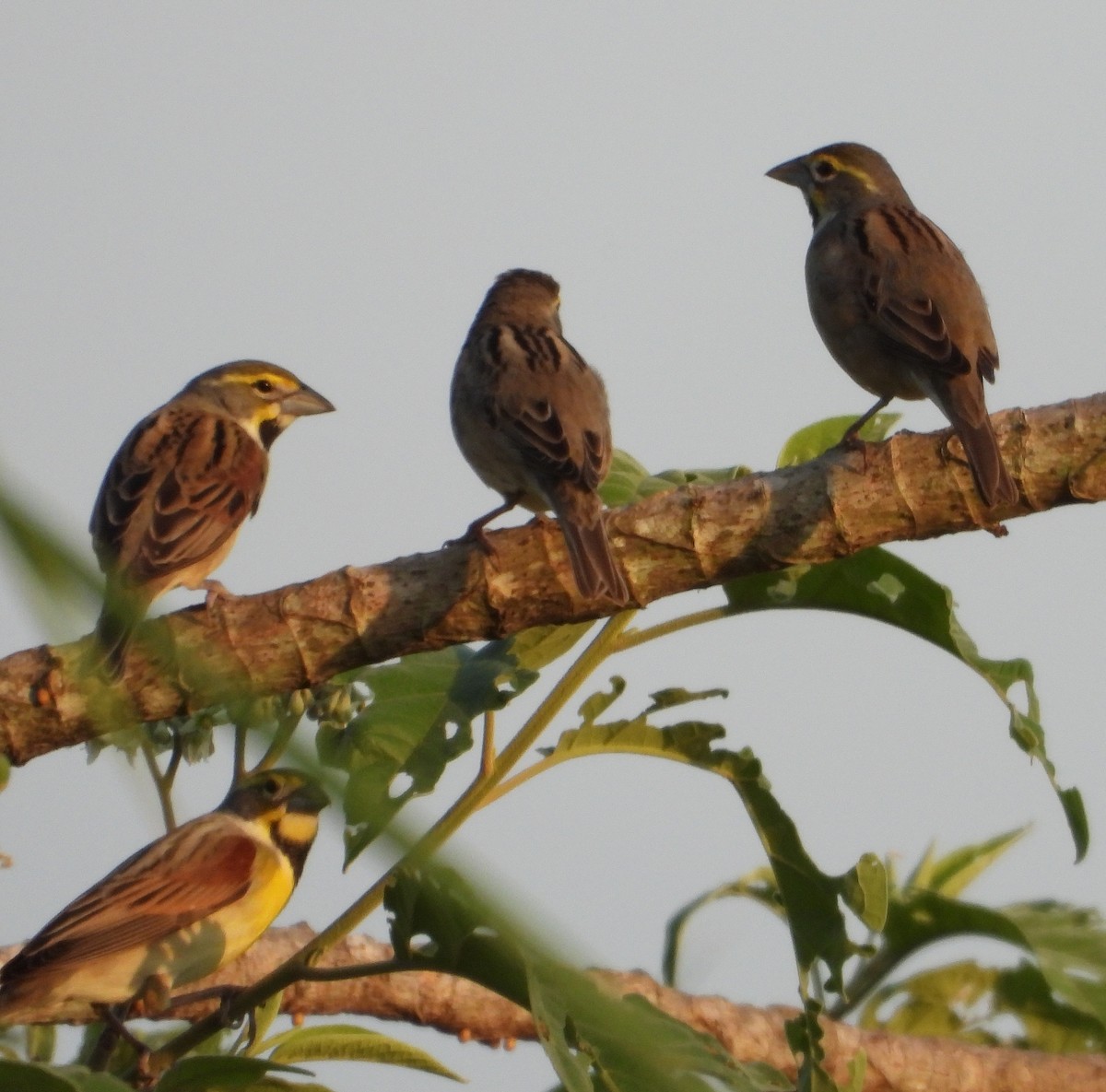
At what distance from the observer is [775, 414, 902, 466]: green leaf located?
474 cm

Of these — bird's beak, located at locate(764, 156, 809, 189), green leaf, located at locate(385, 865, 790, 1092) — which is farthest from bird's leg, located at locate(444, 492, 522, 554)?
bird's beak, located at locate(764, 156, 809, 189)

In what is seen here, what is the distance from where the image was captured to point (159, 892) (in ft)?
16.5

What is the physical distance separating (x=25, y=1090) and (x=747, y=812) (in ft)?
6.72

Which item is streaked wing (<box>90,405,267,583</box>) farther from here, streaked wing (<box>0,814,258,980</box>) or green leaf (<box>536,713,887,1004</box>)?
green leaf (<box>536,713,887,1004</box>)

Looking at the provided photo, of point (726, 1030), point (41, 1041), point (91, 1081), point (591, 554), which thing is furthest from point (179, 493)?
point (91, 1081)

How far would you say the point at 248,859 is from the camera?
202 inches

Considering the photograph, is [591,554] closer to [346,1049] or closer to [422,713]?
[422,713]

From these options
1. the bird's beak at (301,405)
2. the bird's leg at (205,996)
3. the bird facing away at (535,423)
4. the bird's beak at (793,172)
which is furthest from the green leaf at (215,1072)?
the bird's beak at (793,172)

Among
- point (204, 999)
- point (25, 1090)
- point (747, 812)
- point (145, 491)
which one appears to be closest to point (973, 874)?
point (747, 812)

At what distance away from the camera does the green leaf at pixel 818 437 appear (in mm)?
4742

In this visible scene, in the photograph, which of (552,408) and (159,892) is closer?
(159,892)

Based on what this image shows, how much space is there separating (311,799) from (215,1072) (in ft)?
7.14

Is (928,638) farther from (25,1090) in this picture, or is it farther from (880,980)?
(25,1090)

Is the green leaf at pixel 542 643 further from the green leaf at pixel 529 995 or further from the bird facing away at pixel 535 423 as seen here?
the green leaf at pixel 529 995
